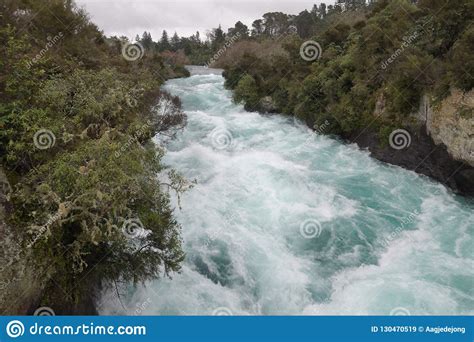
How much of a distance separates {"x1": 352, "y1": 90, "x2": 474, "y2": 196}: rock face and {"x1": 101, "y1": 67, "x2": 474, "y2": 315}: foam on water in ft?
1.86

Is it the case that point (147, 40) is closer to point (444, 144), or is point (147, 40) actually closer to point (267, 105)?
point (267, 105)

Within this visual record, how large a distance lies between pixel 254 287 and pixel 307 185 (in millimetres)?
6996

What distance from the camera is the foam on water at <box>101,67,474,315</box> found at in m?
9.90

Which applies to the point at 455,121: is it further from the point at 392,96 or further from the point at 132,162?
the point at 132,162

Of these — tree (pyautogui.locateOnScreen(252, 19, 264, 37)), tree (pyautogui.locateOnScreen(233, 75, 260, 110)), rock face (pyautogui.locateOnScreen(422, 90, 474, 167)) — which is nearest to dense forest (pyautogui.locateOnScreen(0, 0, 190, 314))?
rock face (pyautogui.locateOnScreen(422, 90, 474, 167))

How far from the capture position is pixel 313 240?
12734 mm

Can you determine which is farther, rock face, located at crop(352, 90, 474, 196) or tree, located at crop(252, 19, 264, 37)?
tree, located at crop(252, 19, 264, 37)

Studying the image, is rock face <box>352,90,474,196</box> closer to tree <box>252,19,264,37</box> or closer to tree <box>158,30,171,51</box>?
tree <box>252,19,264,37</box>

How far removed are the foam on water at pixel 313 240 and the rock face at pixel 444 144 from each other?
568 mm

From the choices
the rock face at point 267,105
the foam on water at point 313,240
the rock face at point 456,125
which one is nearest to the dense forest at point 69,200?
the foam on water at point 313,240

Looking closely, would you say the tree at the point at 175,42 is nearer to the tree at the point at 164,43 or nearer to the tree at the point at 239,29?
the tree at the point at 164,43

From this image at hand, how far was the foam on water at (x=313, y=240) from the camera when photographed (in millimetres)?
9898

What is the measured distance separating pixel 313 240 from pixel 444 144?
718 cm

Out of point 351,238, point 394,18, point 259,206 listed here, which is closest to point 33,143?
point 259,206
